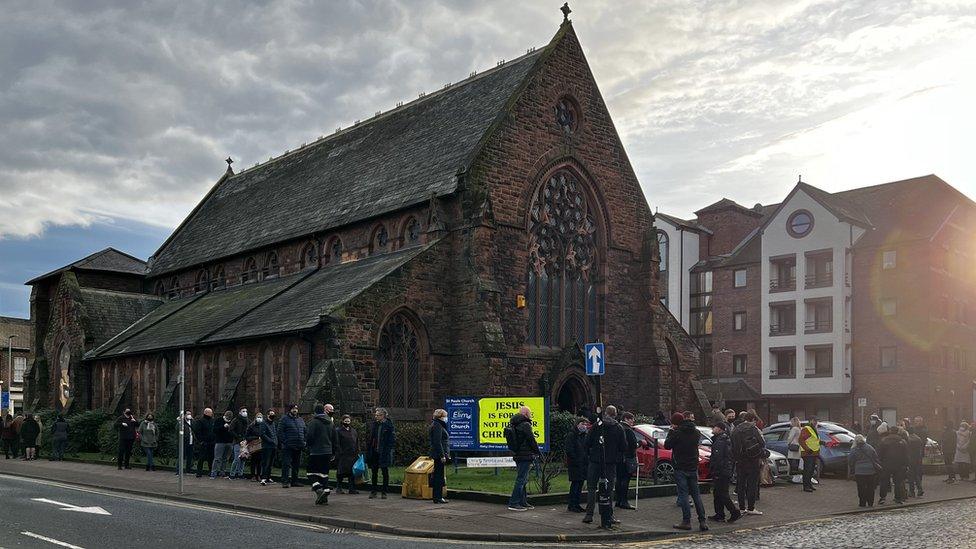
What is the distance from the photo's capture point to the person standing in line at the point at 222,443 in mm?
25891

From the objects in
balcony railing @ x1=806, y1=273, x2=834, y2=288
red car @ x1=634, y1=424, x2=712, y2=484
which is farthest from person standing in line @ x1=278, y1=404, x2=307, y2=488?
balcony railing @ x1=806, y1=273, x2=834, y2=288

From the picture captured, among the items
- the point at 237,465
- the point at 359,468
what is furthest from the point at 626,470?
the point at 237,465

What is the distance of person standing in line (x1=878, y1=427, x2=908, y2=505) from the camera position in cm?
2231

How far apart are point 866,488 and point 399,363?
14101 mm

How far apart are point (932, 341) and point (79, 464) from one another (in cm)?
4347

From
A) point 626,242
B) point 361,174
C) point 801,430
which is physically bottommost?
point 801,430

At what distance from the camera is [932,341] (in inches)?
2101

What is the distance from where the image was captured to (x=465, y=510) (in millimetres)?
18250

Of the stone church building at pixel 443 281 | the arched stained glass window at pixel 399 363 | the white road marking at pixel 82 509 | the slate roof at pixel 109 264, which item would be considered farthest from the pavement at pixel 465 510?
the slate roof at pixel 109 264

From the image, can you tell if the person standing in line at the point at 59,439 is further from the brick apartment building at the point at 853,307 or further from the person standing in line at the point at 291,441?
the brick apartment building at the point at 853,307

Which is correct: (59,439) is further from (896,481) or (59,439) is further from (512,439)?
(896,481)

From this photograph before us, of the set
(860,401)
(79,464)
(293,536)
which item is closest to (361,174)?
(79,464)

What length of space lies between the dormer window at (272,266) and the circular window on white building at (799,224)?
109 ft

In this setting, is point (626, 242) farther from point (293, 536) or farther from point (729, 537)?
point (293, 536)
